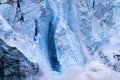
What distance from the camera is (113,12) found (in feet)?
32.6

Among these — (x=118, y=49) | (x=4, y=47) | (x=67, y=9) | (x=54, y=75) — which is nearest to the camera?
(x=4, y=47)

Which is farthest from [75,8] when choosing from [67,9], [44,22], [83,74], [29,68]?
[29,68]

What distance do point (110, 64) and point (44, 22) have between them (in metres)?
2.35

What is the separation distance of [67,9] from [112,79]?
2.16 metres

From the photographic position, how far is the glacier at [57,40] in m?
6.60

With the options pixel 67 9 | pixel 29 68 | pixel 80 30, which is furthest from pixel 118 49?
pixel 29 68

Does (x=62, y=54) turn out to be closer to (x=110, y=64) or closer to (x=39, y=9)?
(x=39, y=9)

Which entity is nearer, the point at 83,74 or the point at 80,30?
the point at 83,74

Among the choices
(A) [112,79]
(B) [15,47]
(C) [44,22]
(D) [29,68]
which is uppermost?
(C) [44,22]

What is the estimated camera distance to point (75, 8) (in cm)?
877

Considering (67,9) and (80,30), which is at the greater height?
(67,9)

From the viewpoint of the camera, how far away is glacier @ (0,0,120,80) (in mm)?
6599

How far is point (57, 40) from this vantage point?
303 inches

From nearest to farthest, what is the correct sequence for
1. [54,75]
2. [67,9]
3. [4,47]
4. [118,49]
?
[4,47]
[54,75]
[67,9]
[118,49]
